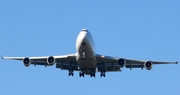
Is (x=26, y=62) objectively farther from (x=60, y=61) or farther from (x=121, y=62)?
(x=121, y=62)

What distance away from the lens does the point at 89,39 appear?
4556cm

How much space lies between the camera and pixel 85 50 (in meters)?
45.3

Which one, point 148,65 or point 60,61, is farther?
point 60,61

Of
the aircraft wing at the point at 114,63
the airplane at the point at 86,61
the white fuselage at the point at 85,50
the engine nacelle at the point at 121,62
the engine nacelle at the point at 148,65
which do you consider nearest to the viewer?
the white fuselage at the point at 85,50

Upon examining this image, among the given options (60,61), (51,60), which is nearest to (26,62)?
(51,60)

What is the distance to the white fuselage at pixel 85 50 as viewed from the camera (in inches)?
1759

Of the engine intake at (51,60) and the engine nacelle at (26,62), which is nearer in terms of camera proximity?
the engine intake at (51,60)

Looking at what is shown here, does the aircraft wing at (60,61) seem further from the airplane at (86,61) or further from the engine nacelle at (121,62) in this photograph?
the engine nacelle at (121,62)

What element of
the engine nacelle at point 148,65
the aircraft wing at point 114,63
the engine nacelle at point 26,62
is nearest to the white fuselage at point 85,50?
the aircraft wing at point 114,63

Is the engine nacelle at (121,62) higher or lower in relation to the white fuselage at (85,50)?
lower

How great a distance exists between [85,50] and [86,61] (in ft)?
5.37

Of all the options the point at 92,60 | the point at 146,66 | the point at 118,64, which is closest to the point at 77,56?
the point at 92,60

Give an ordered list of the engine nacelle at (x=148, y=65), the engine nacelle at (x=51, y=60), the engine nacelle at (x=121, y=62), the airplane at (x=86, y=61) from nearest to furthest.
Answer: the airplane at (x=86, y=61), the engine nacelle at (x=51, y=60), the engine nacelle at (x=121, y=62), the engine nacelle at (x=148, y=65)

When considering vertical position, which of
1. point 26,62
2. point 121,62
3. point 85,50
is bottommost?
point 121,62
